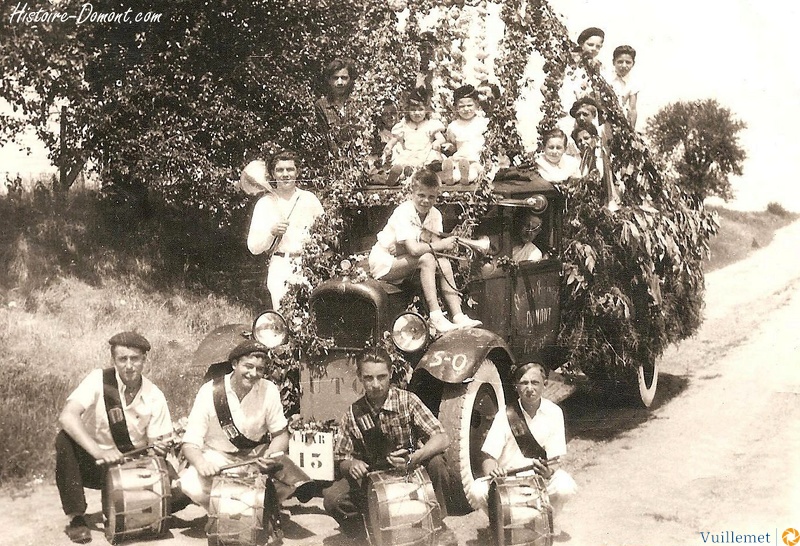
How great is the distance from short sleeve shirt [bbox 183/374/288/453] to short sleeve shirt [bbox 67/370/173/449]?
0.73 feet

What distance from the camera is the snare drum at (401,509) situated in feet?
14.4

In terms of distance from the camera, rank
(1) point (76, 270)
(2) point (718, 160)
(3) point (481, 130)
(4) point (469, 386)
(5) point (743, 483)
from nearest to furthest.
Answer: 1. (4) point (469, 386)
2. (5) point (743, 483)
3. (3) point (481, 130)
4. (1) point (76, 270)
5. (2) point (718, 160)

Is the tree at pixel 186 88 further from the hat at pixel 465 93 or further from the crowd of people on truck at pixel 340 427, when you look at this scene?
the crowd of people on truck at pixel 340 427

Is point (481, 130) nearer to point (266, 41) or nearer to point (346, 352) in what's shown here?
point (346, 352)

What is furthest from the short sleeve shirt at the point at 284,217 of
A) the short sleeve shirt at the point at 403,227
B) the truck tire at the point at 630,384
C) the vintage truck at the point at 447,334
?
the truck tire at the point at 630,384

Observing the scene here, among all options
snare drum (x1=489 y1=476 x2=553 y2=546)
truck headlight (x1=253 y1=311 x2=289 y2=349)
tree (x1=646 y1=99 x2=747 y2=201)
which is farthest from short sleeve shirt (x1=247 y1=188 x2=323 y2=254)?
tree (x1=646 y1=99 x2=747 y2=201)

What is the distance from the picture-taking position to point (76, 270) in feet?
30.9

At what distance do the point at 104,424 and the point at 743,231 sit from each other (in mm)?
17973

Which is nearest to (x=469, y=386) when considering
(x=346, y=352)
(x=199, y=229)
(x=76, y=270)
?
(x=346, y=352)

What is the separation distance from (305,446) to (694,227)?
4203mm

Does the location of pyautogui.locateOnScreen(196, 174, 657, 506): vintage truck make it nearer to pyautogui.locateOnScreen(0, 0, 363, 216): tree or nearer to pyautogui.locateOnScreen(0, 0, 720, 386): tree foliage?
pyautogui.locateOnScreen(0, 0, 720, 386): tree foliage

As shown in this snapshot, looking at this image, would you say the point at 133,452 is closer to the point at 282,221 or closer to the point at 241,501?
the point at 241,501

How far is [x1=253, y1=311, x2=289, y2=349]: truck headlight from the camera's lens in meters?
5.60

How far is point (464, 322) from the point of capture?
5.44 meters
